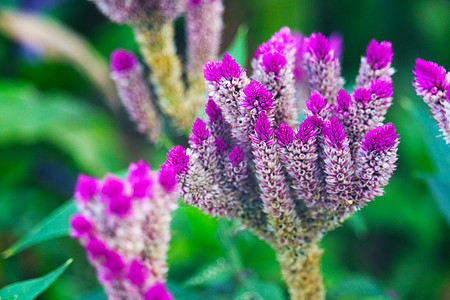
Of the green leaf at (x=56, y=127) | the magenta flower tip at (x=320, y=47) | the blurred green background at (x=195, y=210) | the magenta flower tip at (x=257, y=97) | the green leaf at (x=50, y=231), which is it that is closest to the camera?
the magenta flower tip at (x=257, y=97)

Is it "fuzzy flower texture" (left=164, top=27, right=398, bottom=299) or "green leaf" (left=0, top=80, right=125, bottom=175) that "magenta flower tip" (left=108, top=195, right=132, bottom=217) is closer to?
"fuzzy flower texture" (left=164, top=27, right=398, bottom=299)

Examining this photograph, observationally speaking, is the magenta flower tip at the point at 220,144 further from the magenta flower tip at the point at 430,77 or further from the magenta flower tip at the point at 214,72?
the magenta flower tip at the point at 430,77

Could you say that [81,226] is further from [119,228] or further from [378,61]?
[378,61]

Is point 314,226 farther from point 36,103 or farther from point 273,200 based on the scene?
point 36,103

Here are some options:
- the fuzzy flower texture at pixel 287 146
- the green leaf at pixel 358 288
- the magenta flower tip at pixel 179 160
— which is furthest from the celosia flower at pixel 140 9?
the green leaf at pixel 358 288

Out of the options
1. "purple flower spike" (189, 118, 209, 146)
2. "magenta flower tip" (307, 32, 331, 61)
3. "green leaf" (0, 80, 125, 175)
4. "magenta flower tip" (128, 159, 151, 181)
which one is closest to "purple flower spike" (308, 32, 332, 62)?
"magenta flower tip" (307, 32, 331, 61)

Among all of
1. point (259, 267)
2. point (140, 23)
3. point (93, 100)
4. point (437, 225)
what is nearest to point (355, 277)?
point (259, 267)
